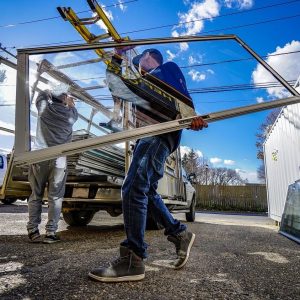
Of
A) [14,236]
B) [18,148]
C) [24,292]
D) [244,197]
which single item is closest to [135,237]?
[24,292]

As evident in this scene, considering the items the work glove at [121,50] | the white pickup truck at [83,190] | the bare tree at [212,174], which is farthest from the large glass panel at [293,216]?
the bare tree at [212,174]

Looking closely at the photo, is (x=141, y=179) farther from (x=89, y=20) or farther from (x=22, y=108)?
(x=89, y=20)

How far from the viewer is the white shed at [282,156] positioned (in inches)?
249

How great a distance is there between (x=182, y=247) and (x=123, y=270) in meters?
0.58

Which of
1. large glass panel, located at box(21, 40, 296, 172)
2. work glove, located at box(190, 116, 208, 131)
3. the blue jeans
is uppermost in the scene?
large glass panel, located at box(21, 40, 296, 172)

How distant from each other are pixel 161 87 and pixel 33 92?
0.84m

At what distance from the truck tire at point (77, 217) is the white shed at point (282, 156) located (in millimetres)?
4183

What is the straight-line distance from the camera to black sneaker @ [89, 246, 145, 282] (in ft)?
6.27

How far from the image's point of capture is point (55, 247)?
3.22 m

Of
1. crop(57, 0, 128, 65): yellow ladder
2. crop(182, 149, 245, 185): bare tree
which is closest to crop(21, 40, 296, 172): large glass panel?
crop(57, 0, 128, 65): yellow ladder

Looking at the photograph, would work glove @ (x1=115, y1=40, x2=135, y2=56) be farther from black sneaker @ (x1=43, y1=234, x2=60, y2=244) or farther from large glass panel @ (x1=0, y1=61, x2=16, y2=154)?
black sneaker @ (x1=43, y1=234, x2=60, y2=244)

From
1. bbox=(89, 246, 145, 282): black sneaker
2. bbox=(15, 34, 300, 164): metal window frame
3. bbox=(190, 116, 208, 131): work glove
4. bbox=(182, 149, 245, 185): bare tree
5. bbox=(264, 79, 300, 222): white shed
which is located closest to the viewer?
bbox=(15, 34, 300, 164): metal window frame

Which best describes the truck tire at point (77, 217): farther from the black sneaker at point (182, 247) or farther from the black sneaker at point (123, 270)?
the black sneaker at point (123, 270)

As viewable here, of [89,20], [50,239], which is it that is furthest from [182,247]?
[89,20]
